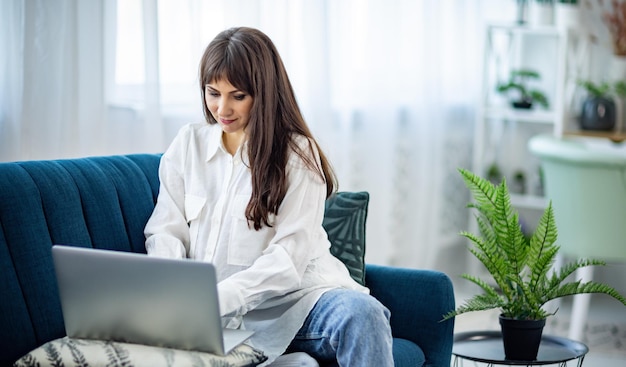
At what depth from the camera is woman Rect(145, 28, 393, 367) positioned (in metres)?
1.80

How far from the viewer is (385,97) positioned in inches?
150

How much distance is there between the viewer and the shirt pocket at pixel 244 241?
1905 mm

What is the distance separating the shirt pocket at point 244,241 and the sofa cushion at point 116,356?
0.34 meters

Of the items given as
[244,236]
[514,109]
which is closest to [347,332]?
[244,236]

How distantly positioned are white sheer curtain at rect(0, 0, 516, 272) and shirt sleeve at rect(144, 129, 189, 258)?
51 cm

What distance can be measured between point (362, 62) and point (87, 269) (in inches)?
93.6

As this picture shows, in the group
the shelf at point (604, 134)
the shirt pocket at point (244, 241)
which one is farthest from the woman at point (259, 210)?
the shelf at point (604, 134)

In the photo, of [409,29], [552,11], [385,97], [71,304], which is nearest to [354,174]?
[385,97]

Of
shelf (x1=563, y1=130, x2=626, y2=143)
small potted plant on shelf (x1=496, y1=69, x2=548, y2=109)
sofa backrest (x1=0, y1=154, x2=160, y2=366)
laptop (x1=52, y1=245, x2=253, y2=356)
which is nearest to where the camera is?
laptop (x1=52, y1=245, x2=253, y2=356)

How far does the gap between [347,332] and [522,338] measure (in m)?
0.49

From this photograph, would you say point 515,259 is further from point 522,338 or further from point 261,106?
point 261,106

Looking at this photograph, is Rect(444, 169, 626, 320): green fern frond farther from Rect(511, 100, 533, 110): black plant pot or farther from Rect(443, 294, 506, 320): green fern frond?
Rect(511, 100, 533, 110): black plant pot

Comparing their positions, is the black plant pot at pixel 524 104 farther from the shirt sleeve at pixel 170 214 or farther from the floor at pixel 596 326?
the shirt sleeve at pixel 170 214

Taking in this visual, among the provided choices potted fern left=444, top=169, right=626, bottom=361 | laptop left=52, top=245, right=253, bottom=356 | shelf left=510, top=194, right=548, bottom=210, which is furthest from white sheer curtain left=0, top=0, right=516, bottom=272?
potted fern left=444, top=169, right=626, bottom=361
